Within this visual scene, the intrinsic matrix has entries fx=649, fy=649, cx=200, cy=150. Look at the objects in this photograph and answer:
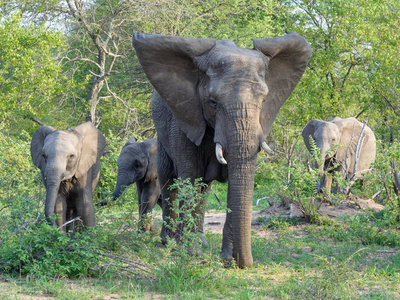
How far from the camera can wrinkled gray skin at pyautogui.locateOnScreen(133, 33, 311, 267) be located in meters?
6.28

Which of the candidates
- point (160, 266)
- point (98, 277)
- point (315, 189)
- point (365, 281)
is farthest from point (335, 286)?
point (315, 189)

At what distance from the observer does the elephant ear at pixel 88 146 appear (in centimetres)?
816

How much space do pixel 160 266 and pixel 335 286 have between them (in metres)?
1.53

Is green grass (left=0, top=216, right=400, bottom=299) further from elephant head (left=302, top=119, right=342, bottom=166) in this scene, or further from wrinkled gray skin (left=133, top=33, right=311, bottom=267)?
elephant head (left=302, top=119, right=342, bottom=166)

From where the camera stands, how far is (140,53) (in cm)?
686

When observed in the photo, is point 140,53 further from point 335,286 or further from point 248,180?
point 335,286

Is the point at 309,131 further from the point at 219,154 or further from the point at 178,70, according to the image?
the point at 219,154

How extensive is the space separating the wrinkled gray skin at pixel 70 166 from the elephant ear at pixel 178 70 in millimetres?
1616

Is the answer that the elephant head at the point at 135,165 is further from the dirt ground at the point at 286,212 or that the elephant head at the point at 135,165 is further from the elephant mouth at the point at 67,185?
the elephant mouth at the point at 67,185

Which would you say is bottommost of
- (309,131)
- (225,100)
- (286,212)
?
(286,212)

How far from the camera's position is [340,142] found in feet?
45.0

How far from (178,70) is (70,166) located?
1946 millimetres

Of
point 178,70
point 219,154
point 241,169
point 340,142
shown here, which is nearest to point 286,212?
point 340,142

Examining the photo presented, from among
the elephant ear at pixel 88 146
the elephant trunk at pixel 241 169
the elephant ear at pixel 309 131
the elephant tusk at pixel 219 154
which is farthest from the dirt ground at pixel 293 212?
the elephant tusk at pixel 219 154
